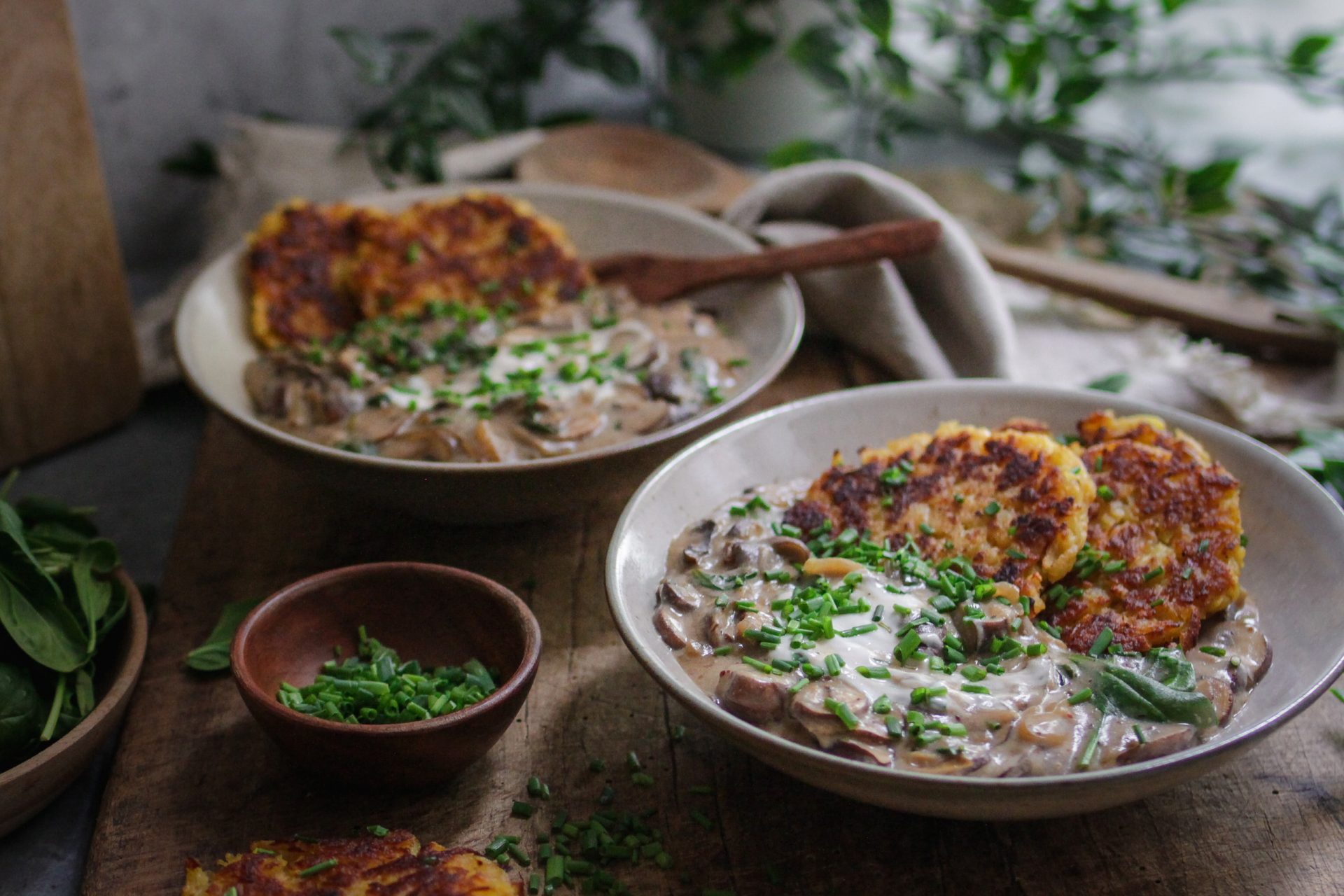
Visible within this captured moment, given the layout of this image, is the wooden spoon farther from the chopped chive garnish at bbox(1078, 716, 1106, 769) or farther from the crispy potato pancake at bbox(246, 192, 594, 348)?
the chopped chive garnish at bbox(1078, 716, 1106, 769)

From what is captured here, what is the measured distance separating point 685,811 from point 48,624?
135 centimetres

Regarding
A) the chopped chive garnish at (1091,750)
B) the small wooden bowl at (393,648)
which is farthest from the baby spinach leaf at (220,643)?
the chopped chive garnish at (1091,750)

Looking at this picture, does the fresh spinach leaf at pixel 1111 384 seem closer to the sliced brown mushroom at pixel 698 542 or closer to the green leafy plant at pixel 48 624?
the sliced brown mushroom at pixel 698 542

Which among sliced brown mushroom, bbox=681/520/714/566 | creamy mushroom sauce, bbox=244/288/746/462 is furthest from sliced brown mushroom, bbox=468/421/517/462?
sliced brown mushroom, bbox=681/520/714/566

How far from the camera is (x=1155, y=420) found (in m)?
2.57

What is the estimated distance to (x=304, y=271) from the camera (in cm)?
343

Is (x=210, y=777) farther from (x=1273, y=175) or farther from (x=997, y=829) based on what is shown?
(x=1273, y=175)

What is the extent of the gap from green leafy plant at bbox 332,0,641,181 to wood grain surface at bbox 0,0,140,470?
0.98m

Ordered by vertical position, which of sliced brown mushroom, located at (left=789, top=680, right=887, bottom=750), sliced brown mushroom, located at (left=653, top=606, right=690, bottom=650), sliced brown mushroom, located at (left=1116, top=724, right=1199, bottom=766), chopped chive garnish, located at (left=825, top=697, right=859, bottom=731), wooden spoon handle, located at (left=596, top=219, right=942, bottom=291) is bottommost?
sliced brown mushroom, located at (left=653, top=606, right=690, bottom=650)

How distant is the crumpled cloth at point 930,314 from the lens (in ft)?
11.3

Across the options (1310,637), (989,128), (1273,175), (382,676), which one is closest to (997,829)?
(1310,637)

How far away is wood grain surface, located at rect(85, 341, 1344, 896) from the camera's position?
2014mm

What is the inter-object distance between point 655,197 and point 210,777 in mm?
2771

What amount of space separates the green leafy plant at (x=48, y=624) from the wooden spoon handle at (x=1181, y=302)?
2977mm
